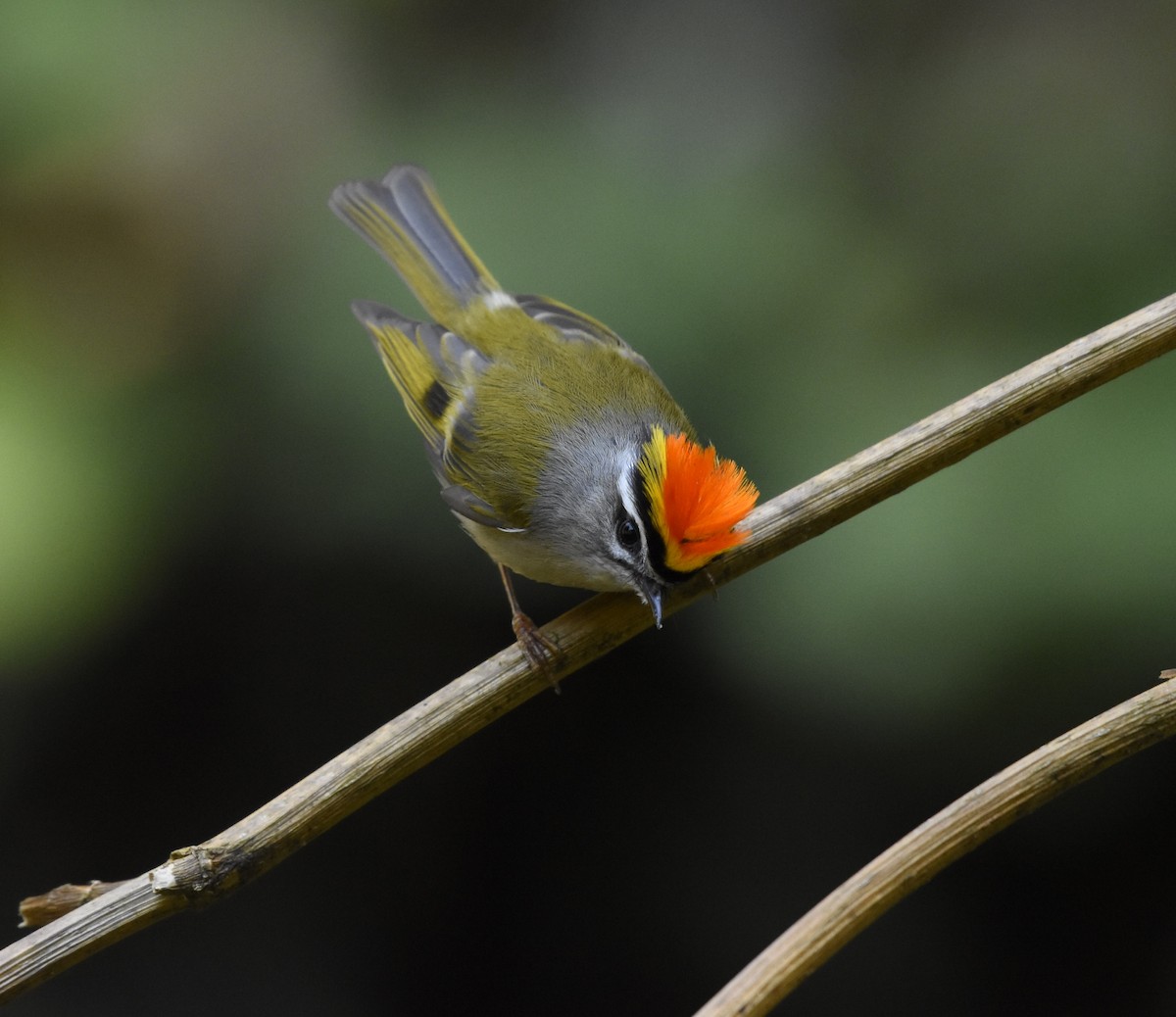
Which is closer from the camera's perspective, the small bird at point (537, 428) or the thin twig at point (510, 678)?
the thin twig at point (510, 678)

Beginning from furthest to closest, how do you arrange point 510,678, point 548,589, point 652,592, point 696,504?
1. point 548,589
2. point 652,592
3. point 696,504
4. point 510,678

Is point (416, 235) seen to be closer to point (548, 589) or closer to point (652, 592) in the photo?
point (548, 589)

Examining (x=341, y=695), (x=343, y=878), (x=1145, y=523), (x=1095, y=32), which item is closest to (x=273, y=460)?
(x=341, y=695)

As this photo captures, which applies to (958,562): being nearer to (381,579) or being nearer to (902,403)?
(902,403)

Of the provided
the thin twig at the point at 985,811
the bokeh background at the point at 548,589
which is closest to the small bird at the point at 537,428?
the bokeh background at the point at 548,589

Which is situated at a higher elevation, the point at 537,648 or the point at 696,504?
the point at 696,504

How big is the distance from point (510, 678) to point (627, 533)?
0.61m

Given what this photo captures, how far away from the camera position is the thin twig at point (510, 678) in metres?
2.04

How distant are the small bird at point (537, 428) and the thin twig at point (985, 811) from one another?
0.90m

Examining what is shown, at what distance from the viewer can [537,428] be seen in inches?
138

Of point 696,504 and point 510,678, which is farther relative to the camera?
point 696,504

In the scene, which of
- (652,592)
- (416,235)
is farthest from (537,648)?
(416,235)

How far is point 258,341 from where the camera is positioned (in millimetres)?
4680

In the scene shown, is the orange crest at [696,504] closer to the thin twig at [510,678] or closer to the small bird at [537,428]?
the small bird at [537,428]
